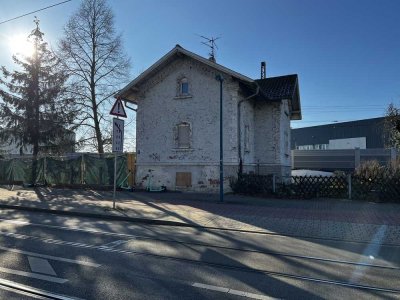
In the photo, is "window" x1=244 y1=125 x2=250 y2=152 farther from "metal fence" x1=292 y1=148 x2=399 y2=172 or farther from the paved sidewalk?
"metal fence" x1=292 y1=148 x2=399 y2=172

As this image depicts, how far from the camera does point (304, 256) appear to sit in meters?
7.15

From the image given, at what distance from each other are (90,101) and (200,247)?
25164 millimetres

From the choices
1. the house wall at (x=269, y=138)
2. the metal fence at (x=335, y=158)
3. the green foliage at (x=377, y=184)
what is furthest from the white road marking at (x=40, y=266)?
the metal fence at (x=335, y=158)

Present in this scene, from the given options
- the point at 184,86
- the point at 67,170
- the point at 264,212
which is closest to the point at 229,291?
the point at 264,212

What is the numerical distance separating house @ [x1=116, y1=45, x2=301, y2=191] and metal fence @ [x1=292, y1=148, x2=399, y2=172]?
1714cm

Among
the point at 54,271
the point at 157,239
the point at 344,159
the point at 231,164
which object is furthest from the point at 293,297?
the point at 344,159

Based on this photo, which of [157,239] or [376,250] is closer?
[376,250]

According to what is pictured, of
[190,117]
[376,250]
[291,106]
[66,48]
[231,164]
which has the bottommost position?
[376,250]

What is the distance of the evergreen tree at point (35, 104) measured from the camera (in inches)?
1061

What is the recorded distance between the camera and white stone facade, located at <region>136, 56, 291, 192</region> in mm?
19172

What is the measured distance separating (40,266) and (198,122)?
14132 millimetres

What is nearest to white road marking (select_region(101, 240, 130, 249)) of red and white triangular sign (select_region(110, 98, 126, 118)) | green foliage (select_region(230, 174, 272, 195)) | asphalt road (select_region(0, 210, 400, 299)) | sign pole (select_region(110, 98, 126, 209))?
Result: asphalt road (select_region(0, 210, 400, 299))

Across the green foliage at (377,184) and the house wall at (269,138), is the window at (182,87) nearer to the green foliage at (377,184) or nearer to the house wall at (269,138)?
the house wall at (269,138)

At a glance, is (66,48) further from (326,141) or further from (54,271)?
(326,141)
